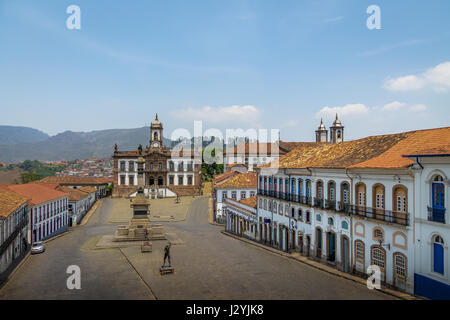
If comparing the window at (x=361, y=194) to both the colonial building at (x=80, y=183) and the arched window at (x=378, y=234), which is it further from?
the colonial building at (x=80, y=183)

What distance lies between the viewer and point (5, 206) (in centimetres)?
2856

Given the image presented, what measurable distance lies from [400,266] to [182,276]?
41.3ft

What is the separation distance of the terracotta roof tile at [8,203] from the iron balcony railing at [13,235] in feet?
5.94

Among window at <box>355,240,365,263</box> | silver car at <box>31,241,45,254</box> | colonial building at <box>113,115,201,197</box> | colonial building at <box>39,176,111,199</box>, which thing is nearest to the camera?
window at <box>355,240,365,263</box>

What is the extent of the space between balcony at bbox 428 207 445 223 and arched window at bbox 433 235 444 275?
2.71ft

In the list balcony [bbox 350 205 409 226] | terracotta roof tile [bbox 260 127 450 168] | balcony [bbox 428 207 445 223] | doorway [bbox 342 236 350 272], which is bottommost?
doorway [bbox 342 236 350 272]

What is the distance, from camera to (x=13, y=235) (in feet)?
95.4

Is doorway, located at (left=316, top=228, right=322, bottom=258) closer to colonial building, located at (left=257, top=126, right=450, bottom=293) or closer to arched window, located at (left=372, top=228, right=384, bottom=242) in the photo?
colonial building, located at (left=257, top=126, right=450, bottom=293)

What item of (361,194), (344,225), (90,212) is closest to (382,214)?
(361,194)

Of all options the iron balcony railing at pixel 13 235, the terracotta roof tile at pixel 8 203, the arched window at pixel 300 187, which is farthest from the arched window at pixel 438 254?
the terracotta roof tile at pixel 8 203

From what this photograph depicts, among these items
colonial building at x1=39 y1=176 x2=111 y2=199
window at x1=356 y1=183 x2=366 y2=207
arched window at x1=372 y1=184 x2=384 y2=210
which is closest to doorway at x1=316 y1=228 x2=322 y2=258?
window at x1=356 y1=183 x2=366 y2=207

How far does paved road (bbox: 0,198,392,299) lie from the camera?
19.6 metres
